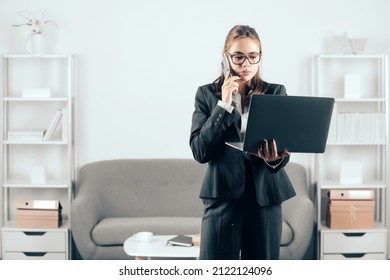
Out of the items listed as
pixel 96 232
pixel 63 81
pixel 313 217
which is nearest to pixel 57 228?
pixel 96 232

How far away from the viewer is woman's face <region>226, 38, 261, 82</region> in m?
1.77

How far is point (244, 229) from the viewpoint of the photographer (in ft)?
5.73

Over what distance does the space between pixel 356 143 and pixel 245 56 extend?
9.18ft

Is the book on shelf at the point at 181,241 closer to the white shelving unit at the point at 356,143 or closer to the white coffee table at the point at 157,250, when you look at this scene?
the white coffee table at the point at 157,250

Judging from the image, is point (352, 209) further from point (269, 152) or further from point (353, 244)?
point (269, 152)

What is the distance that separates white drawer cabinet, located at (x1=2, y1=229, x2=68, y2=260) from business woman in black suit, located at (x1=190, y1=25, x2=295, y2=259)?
270 centimetres

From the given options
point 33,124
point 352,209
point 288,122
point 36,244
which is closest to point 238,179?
point 288,122

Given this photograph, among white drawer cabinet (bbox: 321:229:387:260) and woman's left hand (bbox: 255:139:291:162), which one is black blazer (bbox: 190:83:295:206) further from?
white drawer cabinet (bbox: 321:229:387:260)

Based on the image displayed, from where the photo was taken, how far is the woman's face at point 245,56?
1.77 metres

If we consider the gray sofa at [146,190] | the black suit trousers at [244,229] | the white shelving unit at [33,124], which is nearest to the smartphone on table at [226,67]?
the black suit trousers at [244,229]

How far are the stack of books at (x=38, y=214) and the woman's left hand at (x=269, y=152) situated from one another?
2.81 metres
